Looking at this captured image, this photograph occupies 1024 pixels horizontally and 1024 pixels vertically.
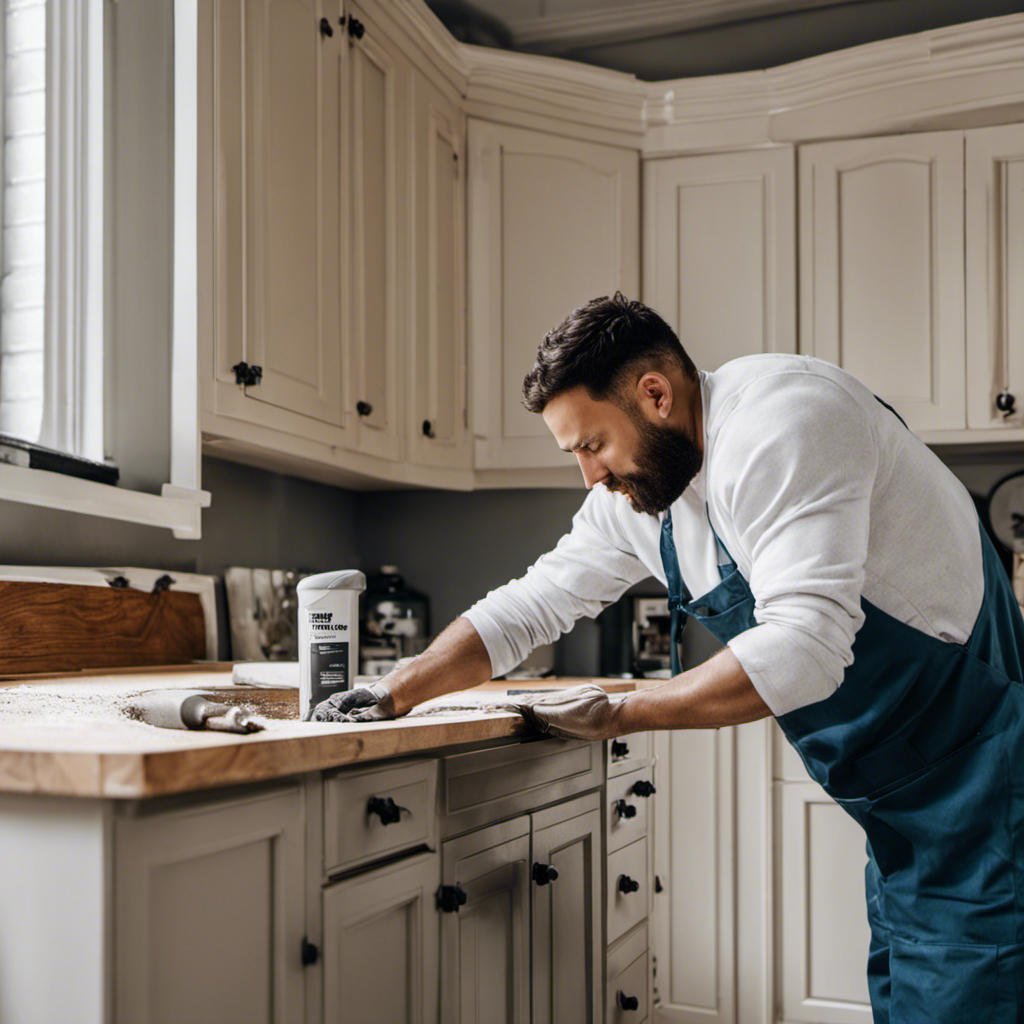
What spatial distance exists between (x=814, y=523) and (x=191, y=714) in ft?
2.26

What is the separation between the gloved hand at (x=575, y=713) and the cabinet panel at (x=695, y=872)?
49.8 inches

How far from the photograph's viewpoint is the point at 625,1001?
5.98ft

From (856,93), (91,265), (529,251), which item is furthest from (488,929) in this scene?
(856,93)

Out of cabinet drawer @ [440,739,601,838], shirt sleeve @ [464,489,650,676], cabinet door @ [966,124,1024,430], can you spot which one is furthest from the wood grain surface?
cabinet door @ [966,124,1024,430]

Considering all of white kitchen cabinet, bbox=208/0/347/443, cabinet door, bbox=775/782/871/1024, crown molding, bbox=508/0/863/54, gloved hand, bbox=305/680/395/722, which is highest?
crown molding, bbox=508/0/863/54

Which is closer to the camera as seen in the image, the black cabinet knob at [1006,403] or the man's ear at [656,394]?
the man's ear at [656,394]

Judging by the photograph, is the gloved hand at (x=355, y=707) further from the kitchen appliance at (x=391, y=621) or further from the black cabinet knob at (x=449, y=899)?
the kitchen appliance at (x=391, y=621)

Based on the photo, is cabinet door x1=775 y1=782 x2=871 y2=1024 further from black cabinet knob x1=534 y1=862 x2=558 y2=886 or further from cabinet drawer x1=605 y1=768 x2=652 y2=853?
black cabinet knob x1=534 y1=862 x2=558 y2=886

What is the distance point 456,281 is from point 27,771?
7.36 feet

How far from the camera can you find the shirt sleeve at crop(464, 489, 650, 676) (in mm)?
1663

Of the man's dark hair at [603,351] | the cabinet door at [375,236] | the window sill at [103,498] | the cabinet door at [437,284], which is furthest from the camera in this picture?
the cabinet door at [437,284]

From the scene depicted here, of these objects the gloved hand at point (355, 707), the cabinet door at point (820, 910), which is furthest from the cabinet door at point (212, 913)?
the cabinet door at point (820, 910)

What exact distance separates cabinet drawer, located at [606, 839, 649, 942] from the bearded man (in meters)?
0.44

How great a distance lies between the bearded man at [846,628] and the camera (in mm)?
1214
